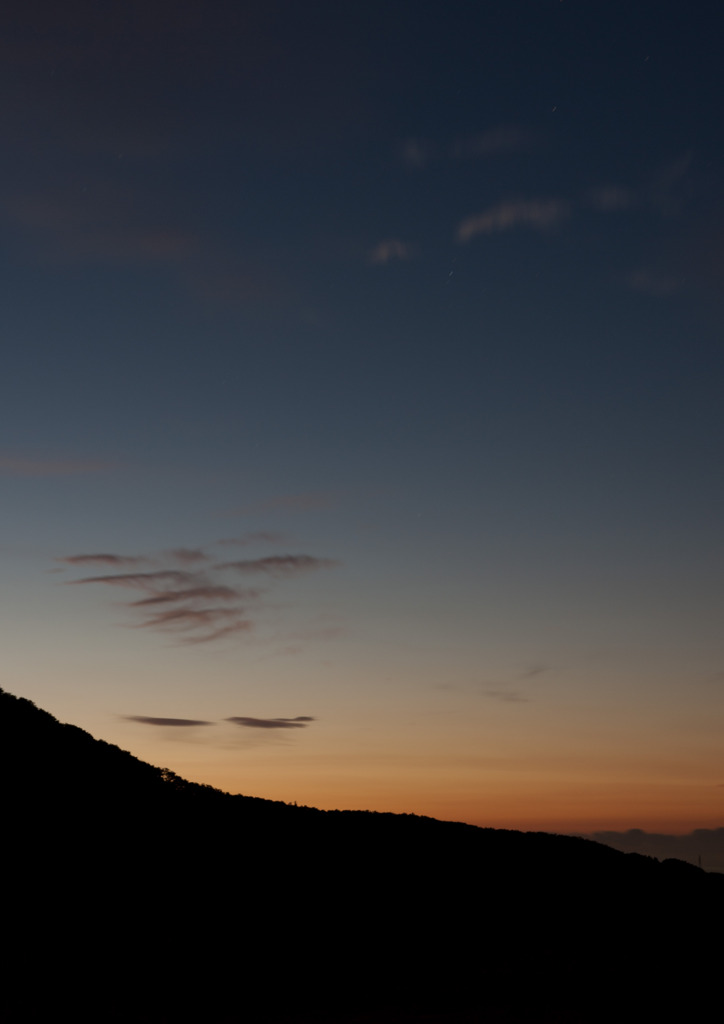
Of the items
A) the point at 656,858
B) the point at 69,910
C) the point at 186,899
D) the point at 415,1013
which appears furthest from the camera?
the point at 656,858

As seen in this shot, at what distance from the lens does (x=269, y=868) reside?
3881 cm

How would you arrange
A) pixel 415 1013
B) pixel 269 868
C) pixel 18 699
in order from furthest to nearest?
1. pixel 18 699
2. pixel 269 868
3. pixel 415 1013

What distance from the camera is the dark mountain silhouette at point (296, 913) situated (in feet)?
93.4

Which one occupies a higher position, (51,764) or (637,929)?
Answer: (51,764)

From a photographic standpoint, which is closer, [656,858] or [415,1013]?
[415,1013]

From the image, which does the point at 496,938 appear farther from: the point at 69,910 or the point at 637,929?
the point at 69,910

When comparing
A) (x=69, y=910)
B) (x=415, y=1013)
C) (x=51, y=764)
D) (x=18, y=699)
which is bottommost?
(x=415, y=1013)

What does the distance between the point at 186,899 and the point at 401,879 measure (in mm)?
10403

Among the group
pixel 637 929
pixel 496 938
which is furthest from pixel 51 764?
pixel 637 929

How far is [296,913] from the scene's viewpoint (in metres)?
35.2

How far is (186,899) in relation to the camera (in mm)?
34406

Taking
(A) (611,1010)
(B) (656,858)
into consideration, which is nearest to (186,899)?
(A) (611,1010)

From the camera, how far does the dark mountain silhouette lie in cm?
2845

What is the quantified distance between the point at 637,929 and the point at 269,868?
588 inches
